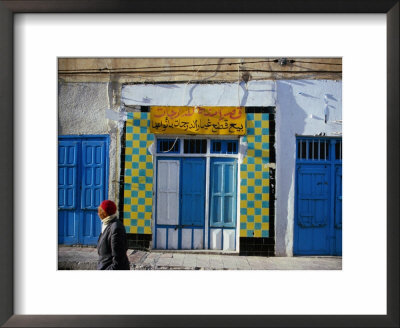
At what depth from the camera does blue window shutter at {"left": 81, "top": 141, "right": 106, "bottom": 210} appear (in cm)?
675

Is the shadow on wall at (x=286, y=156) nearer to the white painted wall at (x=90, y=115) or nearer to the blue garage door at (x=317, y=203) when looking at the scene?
the blue garage door at (x=317, y=203)

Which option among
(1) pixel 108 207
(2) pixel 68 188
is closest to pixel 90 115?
(2) pixel 68 188

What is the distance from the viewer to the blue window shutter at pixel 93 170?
6.75m

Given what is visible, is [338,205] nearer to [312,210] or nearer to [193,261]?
[312,210]

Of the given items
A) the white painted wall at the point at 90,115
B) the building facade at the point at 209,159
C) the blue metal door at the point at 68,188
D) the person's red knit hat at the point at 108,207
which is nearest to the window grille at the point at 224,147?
the building facade at the point at 209,159

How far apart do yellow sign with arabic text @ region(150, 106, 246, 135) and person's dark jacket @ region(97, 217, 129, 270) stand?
10.3 ft

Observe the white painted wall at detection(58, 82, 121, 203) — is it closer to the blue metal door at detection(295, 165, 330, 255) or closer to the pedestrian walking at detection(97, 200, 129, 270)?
the pedestrian walking at detection(97, 200, 129, 270)

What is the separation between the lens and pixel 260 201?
21.4ft

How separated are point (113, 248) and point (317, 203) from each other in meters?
4.18

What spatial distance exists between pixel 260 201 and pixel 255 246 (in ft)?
2.60

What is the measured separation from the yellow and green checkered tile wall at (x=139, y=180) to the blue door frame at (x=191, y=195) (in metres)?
0.23

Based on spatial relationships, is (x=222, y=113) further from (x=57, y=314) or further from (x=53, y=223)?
(x=57, y=314)
